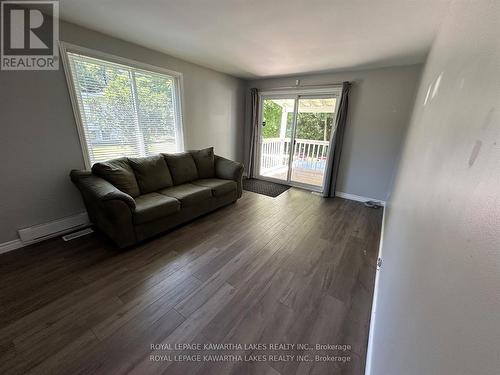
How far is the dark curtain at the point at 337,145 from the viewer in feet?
11.7

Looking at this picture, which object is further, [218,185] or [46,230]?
[218,185]

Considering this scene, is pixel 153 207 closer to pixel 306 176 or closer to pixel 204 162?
pixel 204 162

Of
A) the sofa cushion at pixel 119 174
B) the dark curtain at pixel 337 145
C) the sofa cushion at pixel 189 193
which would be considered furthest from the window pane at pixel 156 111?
the dark curtain at pixel 337 145

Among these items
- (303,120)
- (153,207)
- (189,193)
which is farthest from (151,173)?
(303,120)

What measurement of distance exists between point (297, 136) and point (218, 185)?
7.38 ft

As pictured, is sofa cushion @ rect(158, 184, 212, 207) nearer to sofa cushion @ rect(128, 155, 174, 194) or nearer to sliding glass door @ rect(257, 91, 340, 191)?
sofa cushion @ rect(128, 155, 174, 194)

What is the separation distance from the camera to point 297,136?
14.5 feet

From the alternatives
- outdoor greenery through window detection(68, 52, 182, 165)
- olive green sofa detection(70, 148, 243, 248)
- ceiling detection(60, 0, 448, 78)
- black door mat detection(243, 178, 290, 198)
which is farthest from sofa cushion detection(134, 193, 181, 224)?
black door mat detection(243, 178, 290, 198)

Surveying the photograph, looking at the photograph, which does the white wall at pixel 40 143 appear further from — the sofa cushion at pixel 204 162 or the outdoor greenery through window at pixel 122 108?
the sofa cushion at pixel 204 162

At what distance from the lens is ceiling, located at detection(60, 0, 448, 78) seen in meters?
1.72

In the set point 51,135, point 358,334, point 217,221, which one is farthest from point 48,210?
A: point 358,334

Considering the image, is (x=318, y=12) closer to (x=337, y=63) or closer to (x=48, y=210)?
(x=337, y=63)

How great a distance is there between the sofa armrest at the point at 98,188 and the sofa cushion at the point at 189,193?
2.01 feet

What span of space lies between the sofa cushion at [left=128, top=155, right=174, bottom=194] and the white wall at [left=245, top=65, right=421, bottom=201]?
122 inches
